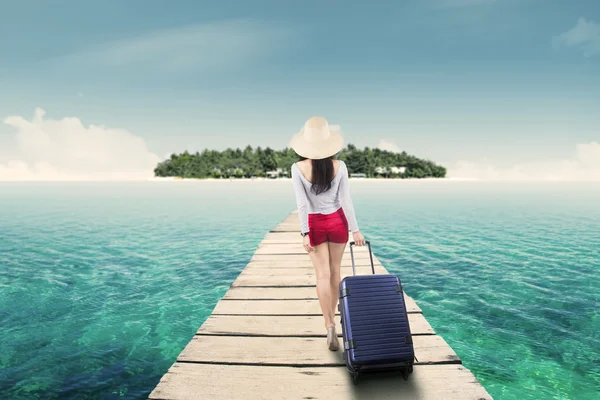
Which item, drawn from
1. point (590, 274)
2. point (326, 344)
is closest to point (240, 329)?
point (326, 344)

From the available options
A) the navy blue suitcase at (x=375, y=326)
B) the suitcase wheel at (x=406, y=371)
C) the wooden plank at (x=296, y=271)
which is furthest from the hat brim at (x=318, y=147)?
the wooden plank at (x=296, y=271)

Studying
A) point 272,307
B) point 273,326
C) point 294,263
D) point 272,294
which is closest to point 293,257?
point 294,263

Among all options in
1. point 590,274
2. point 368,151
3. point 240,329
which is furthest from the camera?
point 368,151

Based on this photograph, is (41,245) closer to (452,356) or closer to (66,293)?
(66,293)

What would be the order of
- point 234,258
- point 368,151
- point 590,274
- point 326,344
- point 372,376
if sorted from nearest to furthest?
point 372,376 → point 326,344 → point 590,274 → point 234,258 → point 368,151

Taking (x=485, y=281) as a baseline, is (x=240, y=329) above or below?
above

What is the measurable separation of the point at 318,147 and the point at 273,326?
7.23 feet

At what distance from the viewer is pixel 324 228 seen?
357 cm

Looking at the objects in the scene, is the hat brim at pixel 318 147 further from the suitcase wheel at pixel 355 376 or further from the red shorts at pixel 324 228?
the suitcase wheel at pixel 355 376

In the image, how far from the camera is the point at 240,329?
4.27m

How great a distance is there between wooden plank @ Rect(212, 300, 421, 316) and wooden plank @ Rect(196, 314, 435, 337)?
0.14 metres

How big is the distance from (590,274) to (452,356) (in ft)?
30.3

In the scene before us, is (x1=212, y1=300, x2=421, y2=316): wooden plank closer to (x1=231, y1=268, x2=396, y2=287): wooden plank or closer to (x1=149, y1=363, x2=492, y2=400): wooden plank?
(x1=231, y1=268, x2=396, y2=287): wooden plank

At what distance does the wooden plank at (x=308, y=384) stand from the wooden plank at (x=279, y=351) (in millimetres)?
100
